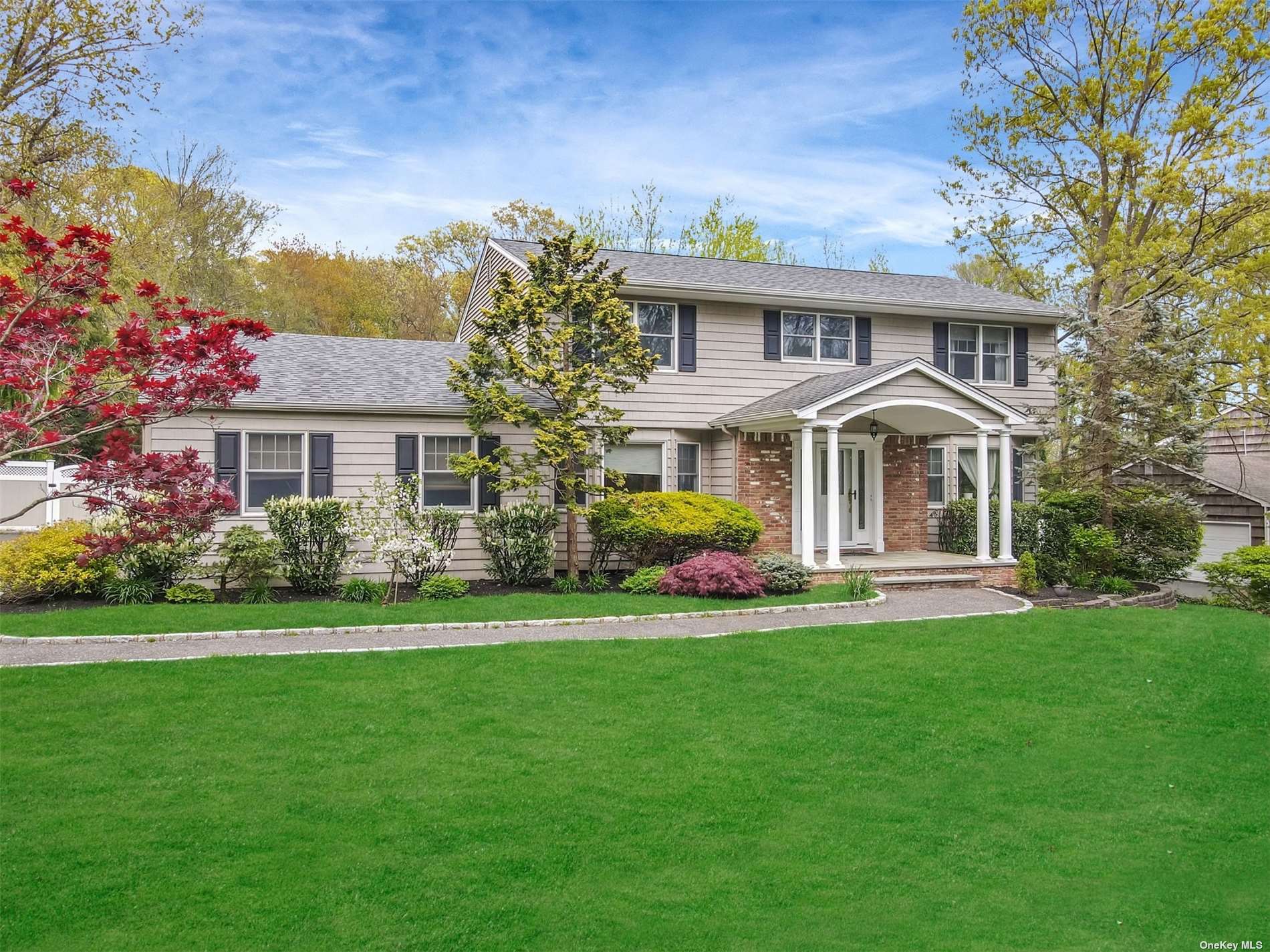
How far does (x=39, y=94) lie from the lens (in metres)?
18.8

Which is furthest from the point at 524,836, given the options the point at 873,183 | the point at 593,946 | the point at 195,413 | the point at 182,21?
the point at 873,183

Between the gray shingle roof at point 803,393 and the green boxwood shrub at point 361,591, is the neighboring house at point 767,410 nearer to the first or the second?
the gray shingle roof at point 803,393

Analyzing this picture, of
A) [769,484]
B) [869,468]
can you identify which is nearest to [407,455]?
[769,484]

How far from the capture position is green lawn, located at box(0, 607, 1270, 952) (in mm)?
4730

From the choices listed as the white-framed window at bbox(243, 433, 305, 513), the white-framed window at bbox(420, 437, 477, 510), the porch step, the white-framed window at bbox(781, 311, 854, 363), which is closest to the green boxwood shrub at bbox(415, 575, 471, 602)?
the white-framed window at bbox(420, 437, 477, 510)

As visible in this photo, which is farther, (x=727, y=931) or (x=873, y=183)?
(x=873, y=183)

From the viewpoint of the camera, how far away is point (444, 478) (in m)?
15.6

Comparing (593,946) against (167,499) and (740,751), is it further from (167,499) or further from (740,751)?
(167,499)

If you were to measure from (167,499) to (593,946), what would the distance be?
5.47m

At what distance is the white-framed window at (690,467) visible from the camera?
57.2 ft

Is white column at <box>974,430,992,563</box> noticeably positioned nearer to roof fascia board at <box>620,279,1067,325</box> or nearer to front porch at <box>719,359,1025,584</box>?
front porch at <box>719,359,1025,584</box>

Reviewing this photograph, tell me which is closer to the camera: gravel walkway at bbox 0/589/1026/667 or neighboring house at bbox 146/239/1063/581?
gravel walkway at bbox 0/589/1026/667

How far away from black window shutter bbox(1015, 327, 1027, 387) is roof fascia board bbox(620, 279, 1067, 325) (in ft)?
0.93

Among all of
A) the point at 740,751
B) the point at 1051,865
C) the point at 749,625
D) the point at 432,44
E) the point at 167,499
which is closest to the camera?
the point at 1051,865
